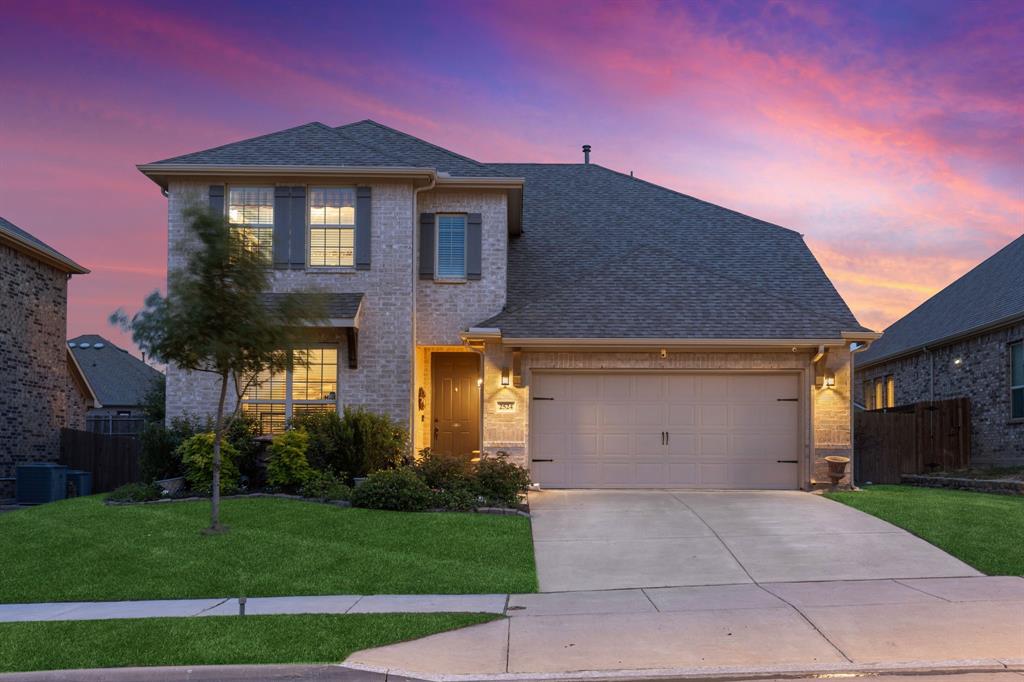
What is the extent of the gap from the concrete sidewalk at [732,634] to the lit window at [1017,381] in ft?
39.2

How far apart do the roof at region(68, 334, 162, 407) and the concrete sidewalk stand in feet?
118

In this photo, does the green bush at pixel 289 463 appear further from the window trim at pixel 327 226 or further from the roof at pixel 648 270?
the roof at pixel 648 270

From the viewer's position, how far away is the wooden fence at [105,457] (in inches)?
864

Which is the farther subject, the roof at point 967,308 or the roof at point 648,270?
the roof at point 967,308

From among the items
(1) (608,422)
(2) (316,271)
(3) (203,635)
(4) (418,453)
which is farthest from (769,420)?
(3) (203,635)

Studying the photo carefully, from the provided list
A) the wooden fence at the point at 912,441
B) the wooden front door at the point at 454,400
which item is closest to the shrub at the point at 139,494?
the wooden front door at the point at 454,400

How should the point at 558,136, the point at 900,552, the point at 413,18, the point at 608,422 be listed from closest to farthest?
the point at 900,552 < the point at 413,18 < the point at 608,422 < the point at 558,136

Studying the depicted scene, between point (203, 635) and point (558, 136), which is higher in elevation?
point (558, 136)

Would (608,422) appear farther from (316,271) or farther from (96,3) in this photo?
(96,3)

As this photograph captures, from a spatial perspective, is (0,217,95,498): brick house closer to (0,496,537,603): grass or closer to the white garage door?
(0,496,537,603): grass

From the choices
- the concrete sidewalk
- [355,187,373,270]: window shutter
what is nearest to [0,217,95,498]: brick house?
[355,187,373,270]: window shutter

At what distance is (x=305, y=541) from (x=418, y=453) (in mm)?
5656

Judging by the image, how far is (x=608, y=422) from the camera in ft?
54.9

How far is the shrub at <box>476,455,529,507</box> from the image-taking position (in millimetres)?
14391
